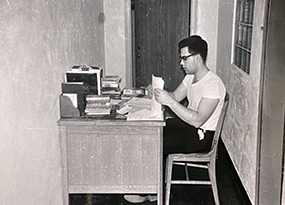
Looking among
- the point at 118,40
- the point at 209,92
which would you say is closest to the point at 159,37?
the point at 118,40

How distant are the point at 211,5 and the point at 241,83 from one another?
1.86 feet

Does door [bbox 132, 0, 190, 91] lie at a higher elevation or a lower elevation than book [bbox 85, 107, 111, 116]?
higher

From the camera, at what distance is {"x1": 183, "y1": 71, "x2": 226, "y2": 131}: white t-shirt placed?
7.22 ft

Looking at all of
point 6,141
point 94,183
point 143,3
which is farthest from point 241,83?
point 6,141

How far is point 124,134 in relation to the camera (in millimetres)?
2047

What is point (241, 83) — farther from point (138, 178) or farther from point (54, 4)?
point (54, 4)

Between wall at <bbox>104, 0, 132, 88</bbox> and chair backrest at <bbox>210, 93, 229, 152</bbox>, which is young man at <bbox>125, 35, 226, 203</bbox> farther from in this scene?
wall at <bbox>104, 0, 132, 88</bbox>

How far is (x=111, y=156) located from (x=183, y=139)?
51 cm

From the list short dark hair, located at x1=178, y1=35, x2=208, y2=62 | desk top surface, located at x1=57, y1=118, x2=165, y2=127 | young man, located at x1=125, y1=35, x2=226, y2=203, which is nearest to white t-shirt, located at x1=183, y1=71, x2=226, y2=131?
young man, located at x1=125, y1=35, x2=226, y2=203

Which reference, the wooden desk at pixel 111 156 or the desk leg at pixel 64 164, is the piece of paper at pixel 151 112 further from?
the desk leg at pixel 64 164

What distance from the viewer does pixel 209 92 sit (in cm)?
221

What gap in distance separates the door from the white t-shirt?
1.20 feet

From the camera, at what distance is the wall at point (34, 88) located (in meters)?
1.44

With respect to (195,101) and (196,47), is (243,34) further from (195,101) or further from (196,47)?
(195,101)
